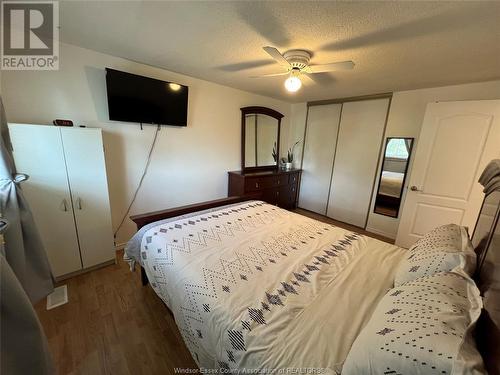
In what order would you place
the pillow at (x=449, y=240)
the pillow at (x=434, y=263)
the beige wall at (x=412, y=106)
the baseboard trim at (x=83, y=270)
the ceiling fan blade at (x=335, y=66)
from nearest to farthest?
the pillow at (x=434, y=263) → the pillow at (x=449, y=240) → the ceiling fan blade at (x=335, y=66) → the baseboard trim at (x=83, y=270) → the beige wall at (x=412, y=106)

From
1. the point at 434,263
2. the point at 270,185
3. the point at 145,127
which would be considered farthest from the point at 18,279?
the point at 270,185

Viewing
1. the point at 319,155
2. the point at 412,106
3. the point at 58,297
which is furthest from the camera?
the point at 319,155

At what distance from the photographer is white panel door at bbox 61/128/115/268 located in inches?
72.9

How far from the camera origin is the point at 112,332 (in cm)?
149

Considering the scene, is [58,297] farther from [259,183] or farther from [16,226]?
[259,183]

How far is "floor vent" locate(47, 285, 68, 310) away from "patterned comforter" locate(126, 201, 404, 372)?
2.33ft

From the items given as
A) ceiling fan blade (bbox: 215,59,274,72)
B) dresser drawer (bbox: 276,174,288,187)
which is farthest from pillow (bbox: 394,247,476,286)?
dresser drawer (bbox: 276,174,288,187)

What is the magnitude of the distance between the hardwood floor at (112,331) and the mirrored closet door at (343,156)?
3.28m

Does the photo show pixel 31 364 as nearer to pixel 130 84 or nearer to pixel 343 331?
pixel 343 331

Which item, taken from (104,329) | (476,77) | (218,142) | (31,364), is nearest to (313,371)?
(31,364)

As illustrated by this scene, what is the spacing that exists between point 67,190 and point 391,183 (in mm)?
4133

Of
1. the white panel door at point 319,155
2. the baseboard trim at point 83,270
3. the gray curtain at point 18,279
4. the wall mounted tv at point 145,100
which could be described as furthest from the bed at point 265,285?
the white panel door at point 319,155

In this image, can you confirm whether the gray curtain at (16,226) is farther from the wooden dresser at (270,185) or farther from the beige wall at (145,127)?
the wooden dresser at (270,185)

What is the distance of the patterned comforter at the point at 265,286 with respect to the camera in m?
0.85
